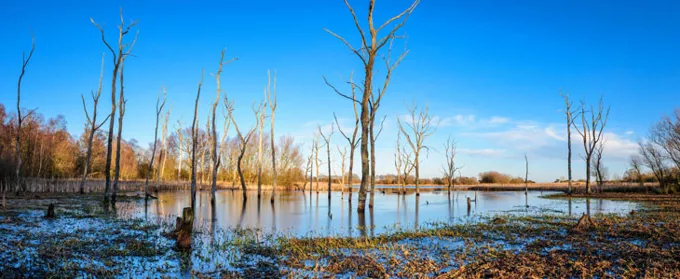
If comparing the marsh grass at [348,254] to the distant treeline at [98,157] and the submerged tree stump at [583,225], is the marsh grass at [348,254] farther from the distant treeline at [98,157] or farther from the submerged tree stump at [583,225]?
the distant treeline at [98,157]

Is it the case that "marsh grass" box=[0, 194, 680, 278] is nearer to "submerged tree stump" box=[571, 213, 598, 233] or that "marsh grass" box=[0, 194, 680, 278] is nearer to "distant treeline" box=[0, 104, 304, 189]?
"submerged tree stump" box=[571, 213, 598, 233]

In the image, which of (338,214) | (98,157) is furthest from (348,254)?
(98,157)

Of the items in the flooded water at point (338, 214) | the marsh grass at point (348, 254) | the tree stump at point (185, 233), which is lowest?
the flooded water at point (338, 214)

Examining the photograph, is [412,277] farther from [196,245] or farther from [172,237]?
[172,237]

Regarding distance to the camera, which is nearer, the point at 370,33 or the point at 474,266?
the point at 474,266

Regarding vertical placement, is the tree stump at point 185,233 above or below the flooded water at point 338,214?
above

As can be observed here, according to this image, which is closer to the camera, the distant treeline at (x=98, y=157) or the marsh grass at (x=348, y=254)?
the marsh grass at (x=348, y=254)

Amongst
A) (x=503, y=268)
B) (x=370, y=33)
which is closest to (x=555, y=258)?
(x=503, y=268)

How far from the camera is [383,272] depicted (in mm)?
6402

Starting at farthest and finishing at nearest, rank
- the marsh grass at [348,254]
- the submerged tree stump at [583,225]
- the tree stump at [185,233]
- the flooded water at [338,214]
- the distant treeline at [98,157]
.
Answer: the distant treeline at [98,157]
the flooded water at [338,214]
the submerged tree stump at [583,225]
the tree stump at [185,233]
the marsh grass at [348,254]

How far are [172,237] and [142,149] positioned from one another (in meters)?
82.4

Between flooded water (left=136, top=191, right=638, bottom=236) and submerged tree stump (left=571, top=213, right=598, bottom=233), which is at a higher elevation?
submerged tree stump (left=571, top=213, right=598, bottom=233)

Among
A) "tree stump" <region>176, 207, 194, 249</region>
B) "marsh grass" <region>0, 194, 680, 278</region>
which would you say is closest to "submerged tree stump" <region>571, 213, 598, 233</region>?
"marsh grass" <region>0, 194, 680, 278</region>

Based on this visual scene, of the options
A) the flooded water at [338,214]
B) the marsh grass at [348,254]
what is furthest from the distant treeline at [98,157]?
the marsh grass at [348,254]
